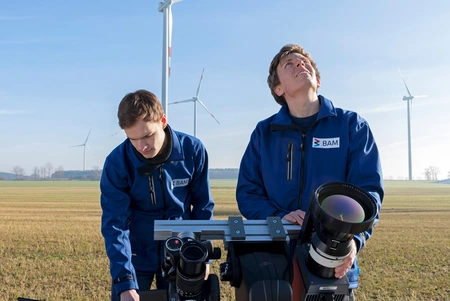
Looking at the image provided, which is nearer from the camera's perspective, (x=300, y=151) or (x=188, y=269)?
(x=188, y=269)

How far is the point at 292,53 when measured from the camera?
3414mm

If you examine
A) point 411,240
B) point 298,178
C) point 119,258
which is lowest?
point 411,240

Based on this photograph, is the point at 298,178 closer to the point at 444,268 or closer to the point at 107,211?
the point at 107,211

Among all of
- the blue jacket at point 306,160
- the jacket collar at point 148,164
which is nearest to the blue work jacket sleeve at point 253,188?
the blue jacket at point 306,160

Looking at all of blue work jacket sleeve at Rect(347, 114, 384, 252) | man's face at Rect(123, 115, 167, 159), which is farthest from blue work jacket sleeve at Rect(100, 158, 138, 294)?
blue work jacket sleeve at Rect(347, 114, 384, 252)

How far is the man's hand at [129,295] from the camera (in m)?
3.05

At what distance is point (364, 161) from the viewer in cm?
300

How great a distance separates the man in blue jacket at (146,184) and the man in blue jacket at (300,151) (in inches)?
23.8

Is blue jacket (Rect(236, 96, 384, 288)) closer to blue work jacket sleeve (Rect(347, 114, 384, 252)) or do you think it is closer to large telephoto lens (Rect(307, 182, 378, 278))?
blue work jacket sleeve (Rect(347, 114, 384, 252))

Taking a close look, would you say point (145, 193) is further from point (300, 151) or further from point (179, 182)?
point (300, 151)

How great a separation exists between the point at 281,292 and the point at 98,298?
21.6 feet

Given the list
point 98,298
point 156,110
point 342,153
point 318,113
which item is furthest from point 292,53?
point 98,298

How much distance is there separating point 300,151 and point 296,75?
58 centimetres

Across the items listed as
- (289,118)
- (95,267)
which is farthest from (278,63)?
(95,267)
